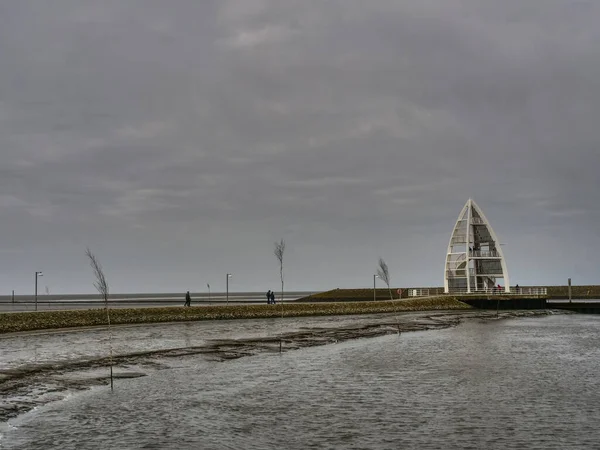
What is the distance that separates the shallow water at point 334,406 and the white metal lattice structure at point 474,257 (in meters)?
70.6

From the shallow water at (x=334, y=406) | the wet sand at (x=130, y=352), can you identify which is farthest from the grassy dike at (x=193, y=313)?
the shallow water at (x=334, y=406)

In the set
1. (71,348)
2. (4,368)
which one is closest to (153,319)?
(71,348)

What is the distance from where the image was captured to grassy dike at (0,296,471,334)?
5305cm

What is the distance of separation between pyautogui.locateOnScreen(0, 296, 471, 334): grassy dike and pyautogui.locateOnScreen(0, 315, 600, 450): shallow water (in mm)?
26533

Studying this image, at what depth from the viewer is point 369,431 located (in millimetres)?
16734

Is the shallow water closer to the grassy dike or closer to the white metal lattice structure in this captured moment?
the grassy dike

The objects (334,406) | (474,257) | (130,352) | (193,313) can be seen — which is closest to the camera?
(334,406)

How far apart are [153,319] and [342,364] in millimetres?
37117

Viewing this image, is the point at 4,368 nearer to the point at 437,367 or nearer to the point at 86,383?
the point at 86,383

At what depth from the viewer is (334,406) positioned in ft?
66.4

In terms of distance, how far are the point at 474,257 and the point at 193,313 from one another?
53370 millimetres

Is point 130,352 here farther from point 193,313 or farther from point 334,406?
point 193,313

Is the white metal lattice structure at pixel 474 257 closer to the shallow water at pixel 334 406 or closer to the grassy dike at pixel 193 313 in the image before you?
the grassy dike at pixel 193 313

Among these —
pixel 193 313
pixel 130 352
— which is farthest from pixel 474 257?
pixel 130 352
